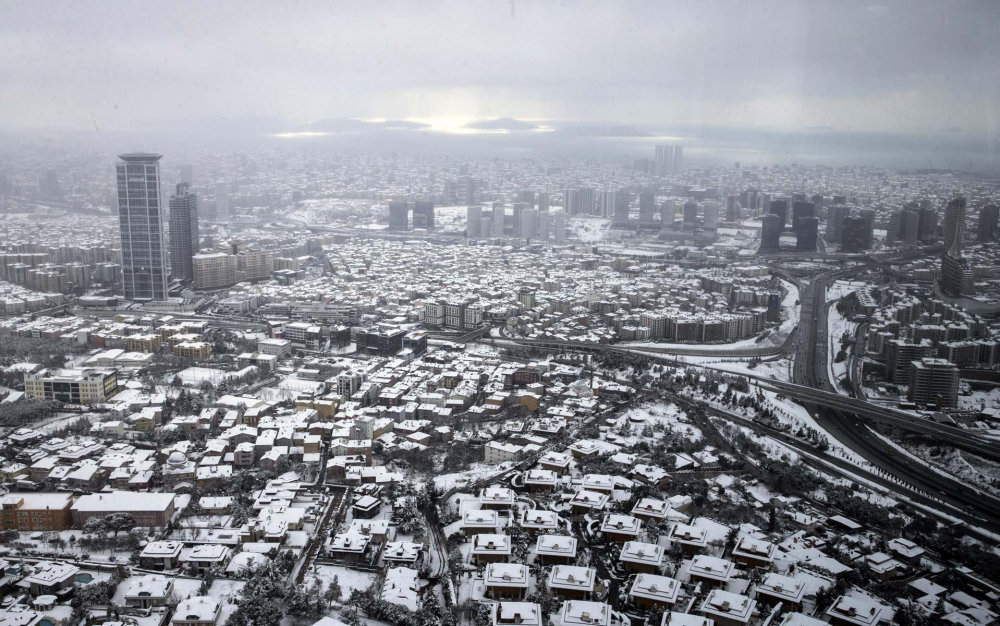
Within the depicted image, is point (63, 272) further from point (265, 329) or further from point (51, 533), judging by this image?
point (51, 533)

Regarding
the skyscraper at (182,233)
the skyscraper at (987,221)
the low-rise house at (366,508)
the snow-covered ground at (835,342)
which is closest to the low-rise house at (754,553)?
the low-rise house at (366,508)

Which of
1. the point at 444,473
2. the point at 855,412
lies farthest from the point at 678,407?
the point at 444,473

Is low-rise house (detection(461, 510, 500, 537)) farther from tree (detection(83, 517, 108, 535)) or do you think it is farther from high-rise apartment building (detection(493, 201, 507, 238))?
high-rise apartment building (detection(493, 201, 507, 238))

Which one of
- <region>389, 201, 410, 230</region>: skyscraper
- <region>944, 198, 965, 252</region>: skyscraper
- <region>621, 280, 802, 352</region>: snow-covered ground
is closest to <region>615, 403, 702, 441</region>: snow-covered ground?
<region>621, 280, 802, 352</region>: snow-covered ground

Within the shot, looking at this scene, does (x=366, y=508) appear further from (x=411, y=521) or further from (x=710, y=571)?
(x=710, y=571)

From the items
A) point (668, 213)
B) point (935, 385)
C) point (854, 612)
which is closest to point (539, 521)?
point (854, 612)

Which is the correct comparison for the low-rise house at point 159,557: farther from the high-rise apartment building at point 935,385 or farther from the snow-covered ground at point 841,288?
the snow-covered ground at point 841,288
